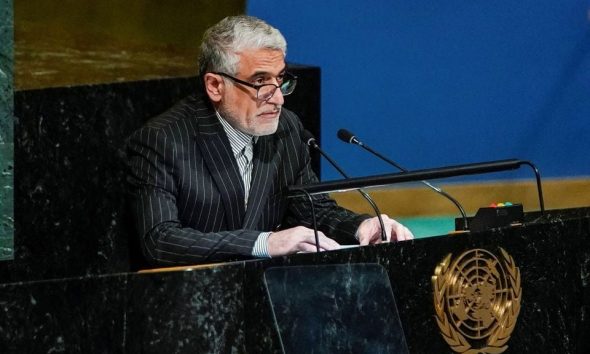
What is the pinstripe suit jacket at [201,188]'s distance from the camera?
3.63 m

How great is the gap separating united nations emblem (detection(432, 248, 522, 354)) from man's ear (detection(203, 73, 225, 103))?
104 centimetres

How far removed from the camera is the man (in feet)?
12.4

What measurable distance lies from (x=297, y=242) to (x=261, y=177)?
2.19ft

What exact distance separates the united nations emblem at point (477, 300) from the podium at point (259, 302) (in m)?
0.01

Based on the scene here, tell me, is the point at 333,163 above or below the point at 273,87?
below

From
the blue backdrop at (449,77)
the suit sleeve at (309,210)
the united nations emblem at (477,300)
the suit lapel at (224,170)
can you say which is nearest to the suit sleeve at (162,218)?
the suit lapel at (224,170)

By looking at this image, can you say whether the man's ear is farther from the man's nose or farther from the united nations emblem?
the united nations emblem

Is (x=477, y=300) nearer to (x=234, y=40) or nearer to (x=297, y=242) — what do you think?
(x=297, y=242)

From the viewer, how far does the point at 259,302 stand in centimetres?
290

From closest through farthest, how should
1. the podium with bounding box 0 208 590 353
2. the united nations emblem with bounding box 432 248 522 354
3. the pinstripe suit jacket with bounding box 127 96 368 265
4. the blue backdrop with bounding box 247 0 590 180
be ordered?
1. the podium with bounding box 0 208 590 353
2. the united nations emblem with bounding box 432 248 522 354
3. the pinstripe suit jacket with bounding box 127 96 368 265
4. the blue backdrop with bounding box 247 0 590 180

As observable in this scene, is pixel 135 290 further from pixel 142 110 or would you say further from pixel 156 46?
pixel 156 46

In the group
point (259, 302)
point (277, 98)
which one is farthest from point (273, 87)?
point (259, 302)

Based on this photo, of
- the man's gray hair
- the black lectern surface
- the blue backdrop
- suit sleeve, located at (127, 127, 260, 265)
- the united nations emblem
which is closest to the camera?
the black lectern surface

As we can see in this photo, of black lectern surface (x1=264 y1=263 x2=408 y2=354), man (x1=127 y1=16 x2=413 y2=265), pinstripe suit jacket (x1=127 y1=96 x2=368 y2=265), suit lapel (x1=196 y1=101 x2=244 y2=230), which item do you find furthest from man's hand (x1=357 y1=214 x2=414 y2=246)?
black lectern surface (x1=264 y1=263 x2=408 y2=354)
